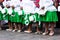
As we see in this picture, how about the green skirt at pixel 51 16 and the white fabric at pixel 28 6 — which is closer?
the green skirt at pixel 51 16

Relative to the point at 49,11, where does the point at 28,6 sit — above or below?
above

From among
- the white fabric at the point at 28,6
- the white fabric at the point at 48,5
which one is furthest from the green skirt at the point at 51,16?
the white fabric at the point at 28,6

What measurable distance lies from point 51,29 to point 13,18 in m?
1.74

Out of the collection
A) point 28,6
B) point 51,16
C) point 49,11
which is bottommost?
point 51,16

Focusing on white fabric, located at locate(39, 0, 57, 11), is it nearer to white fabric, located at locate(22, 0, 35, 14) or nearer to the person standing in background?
the person standing in background

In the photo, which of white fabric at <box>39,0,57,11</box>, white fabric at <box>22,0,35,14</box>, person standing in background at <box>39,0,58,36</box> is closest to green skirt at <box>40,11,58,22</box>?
person standing in background at <box>39,0,58,36</box>

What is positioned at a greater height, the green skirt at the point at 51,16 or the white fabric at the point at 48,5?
the white fabric at the point at 48,5

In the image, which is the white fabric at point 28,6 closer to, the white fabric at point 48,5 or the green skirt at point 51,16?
the white fabric at point 48,5

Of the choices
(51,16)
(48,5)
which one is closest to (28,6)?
(48,5)

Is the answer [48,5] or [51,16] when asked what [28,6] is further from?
[51,16]

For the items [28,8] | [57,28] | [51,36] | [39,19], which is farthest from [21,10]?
[57,28]

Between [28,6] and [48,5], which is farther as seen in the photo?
[28,6]

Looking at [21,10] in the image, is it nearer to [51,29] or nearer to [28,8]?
[28,8]

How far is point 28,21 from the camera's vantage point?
28.8ft
